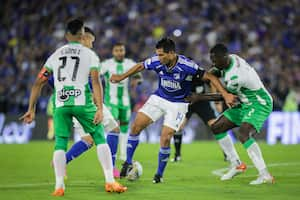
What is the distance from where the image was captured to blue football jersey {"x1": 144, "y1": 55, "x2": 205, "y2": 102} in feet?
34.4

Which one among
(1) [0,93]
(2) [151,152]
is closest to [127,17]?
(1) [0,93]

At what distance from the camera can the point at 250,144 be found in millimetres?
10727

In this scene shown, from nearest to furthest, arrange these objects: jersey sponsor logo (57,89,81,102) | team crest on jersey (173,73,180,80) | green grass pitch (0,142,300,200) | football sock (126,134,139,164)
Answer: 1. jersey sponsor logo (57,89,81,102)
2. green grass pitch (0,142,300,200)
3. team crest on jersey (173,73,180,80)
4. football sock (126,134,139,164)

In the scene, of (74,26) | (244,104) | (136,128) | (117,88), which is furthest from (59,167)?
(117,88)

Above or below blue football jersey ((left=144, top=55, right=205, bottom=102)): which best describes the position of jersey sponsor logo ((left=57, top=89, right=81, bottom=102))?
below

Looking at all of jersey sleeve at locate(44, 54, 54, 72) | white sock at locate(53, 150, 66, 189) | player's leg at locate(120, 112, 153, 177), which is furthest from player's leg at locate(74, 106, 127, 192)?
player's leg at locate(120, 112, 153, 177)

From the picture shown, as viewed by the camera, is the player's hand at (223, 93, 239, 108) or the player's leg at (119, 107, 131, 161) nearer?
the player's hand at (223, 93, 239, 108)

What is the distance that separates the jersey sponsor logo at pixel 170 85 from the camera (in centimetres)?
1072

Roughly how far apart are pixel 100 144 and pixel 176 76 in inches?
81.7

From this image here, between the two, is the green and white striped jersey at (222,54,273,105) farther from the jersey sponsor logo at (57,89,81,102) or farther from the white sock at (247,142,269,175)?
the jersey sponsor logo at (57,89,81,102)

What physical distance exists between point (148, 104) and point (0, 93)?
14250 millimetres

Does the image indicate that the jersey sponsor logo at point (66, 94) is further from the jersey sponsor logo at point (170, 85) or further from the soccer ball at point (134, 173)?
the soccer ball at point (134, 173)

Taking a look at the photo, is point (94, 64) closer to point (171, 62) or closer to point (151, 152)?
point (171, 62)

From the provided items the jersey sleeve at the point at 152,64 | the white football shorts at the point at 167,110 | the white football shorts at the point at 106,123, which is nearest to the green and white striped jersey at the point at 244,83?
the white football shorts at the point at 167,110
